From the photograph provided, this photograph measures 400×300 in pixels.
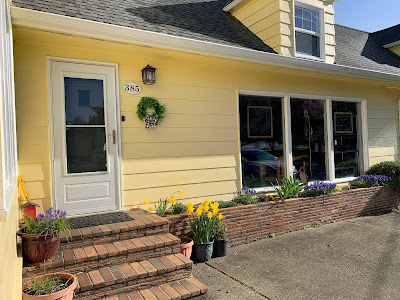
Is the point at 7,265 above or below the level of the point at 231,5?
below

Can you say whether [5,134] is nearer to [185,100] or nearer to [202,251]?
[202,251]

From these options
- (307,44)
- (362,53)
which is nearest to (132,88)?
(307,44)

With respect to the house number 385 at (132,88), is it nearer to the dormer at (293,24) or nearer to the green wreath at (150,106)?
the green wreath at (150,106)

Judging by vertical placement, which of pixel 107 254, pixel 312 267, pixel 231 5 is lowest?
pixel 312 267

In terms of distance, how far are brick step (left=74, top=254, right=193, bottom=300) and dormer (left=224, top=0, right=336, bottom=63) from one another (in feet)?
14.4

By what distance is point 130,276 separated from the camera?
2.88 meters

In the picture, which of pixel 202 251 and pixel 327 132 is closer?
pixel 202 251

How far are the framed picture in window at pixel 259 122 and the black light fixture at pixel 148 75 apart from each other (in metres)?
1.97

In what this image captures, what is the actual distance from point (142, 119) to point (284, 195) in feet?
9.05

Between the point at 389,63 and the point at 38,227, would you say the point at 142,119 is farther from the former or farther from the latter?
the point at 389,63

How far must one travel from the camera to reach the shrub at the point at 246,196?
197 inches

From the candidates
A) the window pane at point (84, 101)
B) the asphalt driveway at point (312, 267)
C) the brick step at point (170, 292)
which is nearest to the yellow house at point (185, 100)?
the window pane at point (84, 101)

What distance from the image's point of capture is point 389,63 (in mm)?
8008

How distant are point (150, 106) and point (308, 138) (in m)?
3.55
